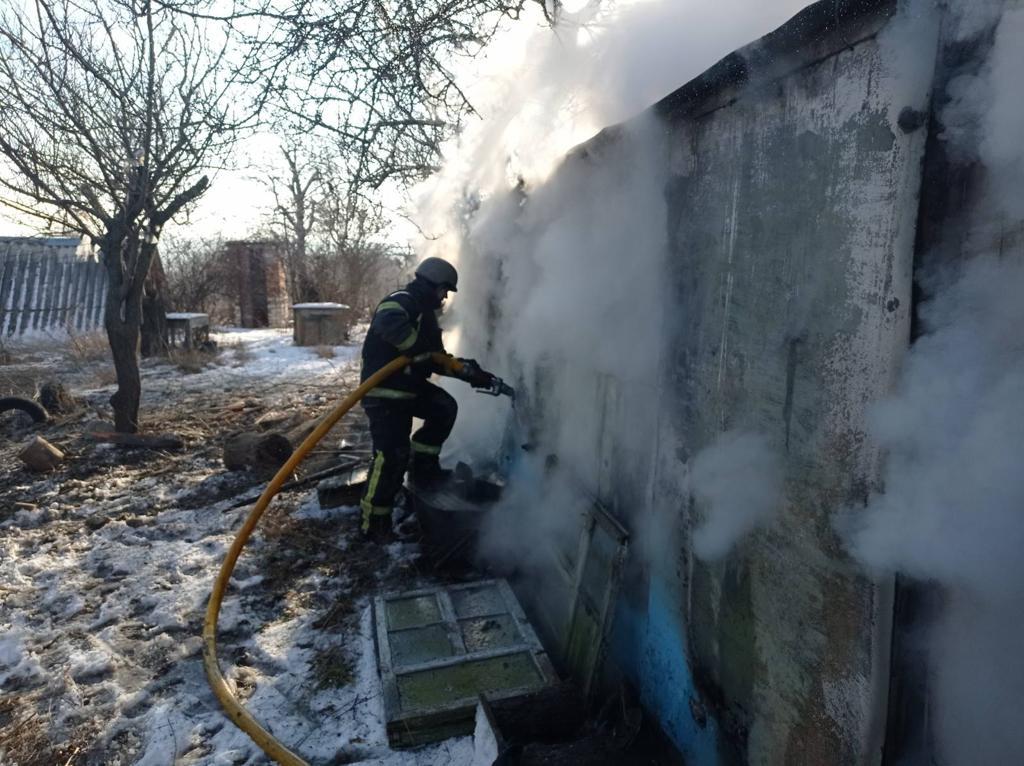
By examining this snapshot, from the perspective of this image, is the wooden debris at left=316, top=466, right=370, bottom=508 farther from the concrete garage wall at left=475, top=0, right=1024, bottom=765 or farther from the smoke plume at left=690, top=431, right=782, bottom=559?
the smoke plume at left=690, top=431, right=782, bottom=559

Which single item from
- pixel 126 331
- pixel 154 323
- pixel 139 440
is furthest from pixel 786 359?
pixel 154 323

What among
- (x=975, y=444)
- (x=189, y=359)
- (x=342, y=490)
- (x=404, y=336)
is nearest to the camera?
(x=975, y=444)

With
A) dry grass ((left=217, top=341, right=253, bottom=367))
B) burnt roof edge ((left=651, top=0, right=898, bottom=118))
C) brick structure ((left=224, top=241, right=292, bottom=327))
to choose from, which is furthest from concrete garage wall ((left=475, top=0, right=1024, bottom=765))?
brick structure ((left=224, top=241, right=292, bottom=327))

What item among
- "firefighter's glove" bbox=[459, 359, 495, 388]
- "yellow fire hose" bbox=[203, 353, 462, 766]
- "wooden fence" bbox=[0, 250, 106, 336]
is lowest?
"yellow fire hose" bbox=[203, 353, 462, 766]

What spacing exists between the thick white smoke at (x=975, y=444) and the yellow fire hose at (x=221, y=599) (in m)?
2.47

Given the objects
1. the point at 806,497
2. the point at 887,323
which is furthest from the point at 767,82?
the point at 806,497

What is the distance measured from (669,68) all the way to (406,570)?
11.4 ft

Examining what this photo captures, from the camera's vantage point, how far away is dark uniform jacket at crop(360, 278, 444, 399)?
4.47m

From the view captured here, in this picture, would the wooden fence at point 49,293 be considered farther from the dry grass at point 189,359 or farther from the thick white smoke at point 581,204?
the thick white smoke at point 581,204

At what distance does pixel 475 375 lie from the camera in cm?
466

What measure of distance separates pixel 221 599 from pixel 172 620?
0.34 m

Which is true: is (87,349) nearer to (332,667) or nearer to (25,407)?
(25,407)

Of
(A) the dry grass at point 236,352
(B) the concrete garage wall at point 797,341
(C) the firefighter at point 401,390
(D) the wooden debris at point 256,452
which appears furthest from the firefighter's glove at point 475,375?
(A) the dry grass at point 236,352

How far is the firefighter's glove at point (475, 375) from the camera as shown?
15.3ft
